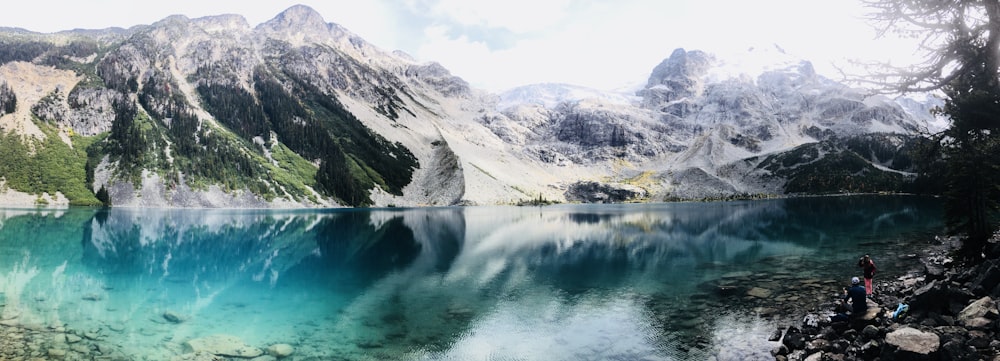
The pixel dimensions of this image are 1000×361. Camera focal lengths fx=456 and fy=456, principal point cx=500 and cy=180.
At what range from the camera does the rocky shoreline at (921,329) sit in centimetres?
1420

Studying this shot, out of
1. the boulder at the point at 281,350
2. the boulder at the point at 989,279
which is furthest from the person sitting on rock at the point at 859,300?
the boulder at the point at 281,350

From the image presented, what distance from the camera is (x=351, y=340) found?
81.1ft

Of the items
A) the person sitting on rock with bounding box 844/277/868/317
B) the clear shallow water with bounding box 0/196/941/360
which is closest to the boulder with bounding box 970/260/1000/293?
the person sitting on rock with bounding box 844/277/868/317

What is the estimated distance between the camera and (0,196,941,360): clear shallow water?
24.0m

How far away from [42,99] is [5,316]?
729 feet

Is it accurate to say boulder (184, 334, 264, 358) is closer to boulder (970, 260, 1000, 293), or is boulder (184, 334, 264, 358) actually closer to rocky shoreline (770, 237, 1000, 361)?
rocky shoreline (770, 237, 1000, 361)

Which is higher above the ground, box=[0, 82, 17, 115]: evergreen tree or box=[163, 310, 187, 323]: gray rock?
box=[0, 82, 17, 115]: evergreen tree

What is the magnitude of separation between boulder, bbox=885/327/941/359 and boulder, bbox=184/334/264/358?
2611cm

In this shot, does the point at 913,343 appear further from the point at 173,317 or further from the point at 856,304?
the point at 173,317

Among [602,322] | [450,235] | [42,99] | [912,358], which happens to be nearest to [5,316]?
[602,322]

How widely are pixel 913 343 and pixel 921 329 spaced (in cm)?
216

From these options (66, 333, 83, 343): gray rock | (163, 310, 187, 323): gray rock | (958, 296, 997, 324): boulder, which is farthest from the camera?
(163, 310, 187, 323): gray rock

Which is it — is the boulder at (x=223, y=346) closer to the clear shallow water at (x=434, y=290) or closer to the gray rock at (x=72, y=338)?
the clear shallow water at (x=434, y=290)

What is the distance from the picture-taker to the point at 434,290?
123 feet
